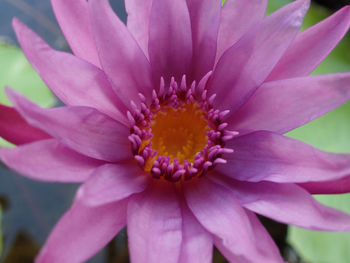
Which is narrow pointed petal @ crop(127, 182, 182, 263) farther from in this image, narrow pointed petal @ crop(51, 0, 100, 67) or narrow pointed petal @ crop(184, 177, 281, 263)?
narrow pointed petal @ crop(51, 0, 100, 67)

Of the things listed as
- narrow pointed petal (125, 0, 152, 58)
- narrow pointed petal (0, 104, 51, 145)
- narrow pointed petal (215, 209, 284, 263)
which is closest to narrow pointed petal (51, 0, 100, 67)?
narrow pointed petal (125, 0, 152, 58)

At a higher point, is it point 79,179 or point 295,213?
point 79,179

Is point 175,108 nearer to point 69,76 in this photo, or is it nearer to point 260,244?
point 69,76

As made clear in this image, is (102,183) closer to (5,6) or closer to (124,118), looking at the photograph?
(124,118)

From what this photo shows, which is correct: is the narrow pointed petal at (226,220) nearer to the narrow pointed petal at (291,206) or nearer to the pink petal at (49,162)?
the narrow pointed petal at (291,206)

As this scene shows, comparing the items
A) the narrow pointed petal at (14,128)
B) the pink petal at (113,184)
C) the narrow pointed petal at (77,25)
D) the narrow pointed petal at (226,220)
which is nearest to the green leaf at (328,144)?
the narrow pointed petal at (226,220)

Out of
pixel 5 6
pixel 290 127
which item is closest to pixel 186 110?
pixel 290 127

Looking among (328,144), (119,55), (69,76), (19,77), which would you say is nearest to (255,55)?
(119,55)
